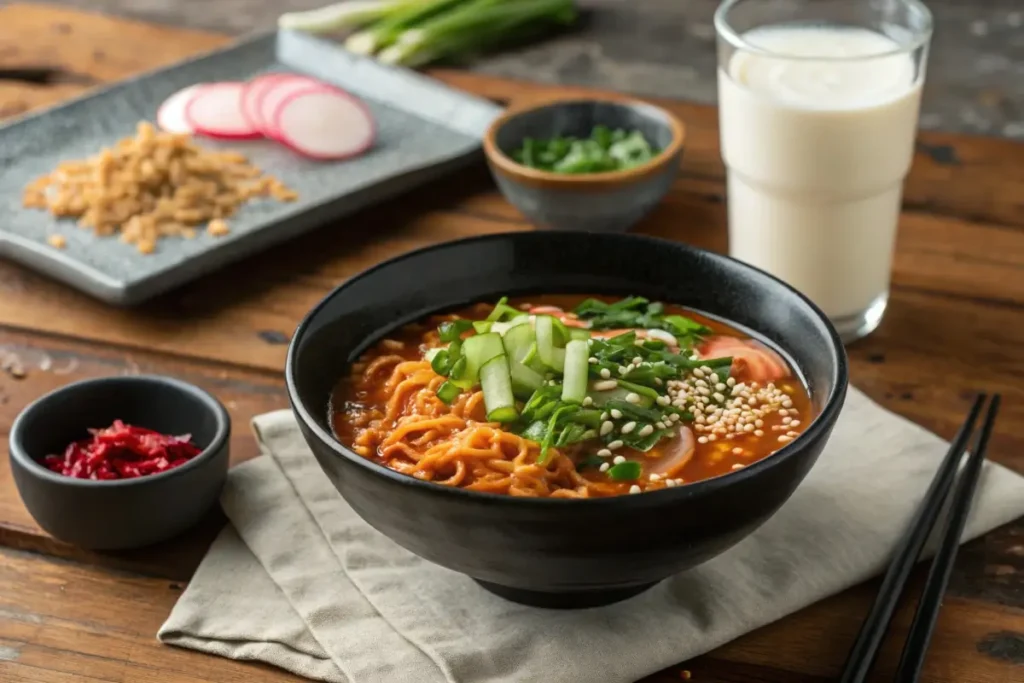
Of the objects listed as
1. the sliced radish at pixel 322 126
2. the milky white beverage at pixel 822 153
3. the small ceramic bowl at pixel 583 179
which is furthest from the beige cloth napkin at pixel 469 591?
the sliced radish at pixel 322 126

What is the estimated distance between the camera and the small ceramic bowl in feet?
9.89

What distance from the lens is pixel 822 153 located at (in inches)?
104

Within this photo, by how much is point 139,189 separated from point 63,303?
37 centimetres

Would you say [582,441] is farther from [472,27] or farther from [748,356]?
[472,27]

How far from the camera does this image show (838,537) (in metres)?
2.15

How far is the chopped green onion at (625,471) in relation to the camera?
1.94m

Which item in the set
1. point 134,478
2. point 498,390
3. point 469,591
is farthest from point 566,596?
point 134,478

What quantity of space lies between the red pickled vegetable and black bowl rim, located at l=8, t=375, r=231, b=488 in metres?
0.05

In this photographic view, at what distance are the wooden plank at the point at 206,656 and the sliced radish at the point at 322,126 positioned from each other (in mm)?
1588

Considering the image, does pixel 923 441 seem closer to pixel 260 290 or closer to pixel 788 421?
pixel 788 421

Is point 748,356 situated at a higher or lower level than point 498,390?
lower

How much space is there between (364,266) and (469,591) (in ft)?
3.84

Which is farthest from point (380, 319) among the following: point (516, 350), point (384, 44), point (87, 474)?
point (384, 44)

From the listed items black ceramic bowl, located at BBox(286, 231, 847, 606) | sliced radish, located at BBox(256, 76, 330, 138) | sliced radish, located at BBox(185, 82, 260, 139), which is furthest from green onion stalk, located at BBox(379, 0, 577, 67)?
black ceramic bowl, located at BBox(286, 231, 847, 606)
